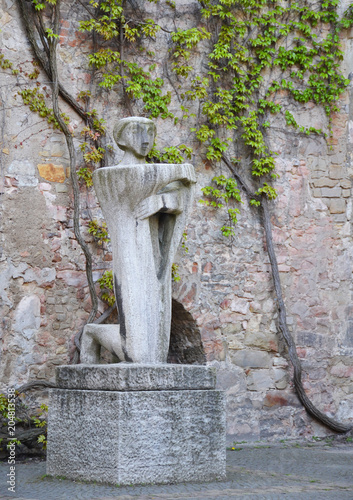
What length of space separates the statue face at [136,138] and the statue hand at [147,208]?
1.22 feet

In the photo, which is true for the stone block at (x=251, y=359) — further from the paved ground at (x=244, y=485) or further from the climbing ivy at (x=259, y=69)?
the climbing ivy at (x=259, y=69)

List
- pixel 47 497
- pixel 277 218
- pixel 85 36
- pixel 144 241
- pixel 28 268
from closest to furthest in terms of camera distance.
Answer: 1. pixel 47 497
2. pixel 144 241
3. pixel 28 268
4. pixel 85 36
5. pixel 277 218

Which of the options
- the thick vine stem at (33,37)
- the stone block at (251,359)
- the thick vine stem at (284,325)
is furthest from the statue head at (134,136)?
the stone block at (251,359)

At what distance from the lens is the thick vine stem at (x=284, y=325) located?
739cm

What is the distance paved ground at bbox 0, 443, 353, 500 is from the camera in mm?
3838

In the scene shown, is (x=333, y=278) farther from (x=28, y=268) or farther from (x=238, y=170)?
(x=28, y=268)

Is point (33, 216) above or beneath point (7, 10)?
beneath

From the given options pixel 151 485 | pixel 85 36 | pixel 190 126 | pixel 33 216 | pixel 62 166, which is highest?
pixel 85 36

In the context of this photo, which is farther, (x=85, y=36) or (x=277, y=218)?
(x=277, y=218)

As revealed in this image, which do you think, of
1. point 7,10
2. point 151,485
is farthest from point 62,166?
point 151,485

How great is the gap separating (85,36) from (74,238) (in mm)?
2162

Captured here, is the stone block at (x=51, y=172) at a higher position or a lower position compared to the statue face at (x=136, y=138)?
higher

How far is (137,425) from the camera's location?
13.6ft

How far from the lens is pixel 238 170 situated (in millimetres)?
7762
